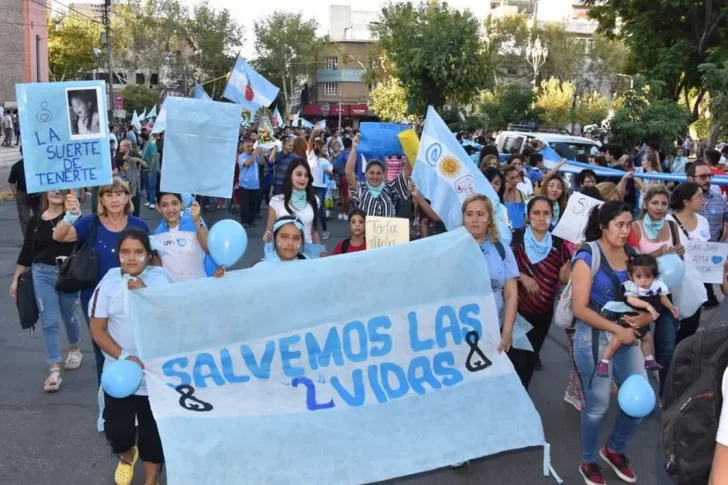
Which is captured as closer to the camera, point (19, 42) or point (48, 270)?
point (48, 270)

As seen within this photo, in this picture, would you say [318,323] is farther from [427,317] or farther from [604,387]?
[604,387]

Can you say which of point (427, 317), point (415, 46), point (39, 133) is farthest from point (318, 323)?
point (415, 46)

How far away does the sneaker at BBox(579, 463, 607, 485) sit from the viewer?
14.8 ft

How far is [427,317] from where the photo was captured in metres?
4.31

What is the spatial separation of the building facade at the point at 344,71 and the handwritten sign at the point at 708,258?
77878mm

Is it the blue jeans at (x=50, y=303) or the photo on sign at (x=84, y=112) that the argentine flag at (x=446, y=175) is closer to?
the photo on sign at (x=84, y=112)

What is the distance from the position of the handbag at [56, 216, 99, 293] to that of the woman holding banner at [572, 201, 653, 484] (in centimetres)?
289

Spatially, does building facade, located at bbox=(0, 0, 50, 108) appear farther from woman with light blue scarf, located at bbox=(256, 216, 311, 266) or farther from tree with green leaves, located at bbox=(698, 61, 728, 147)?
woman with light blue scarf, located at bbox=(256, 216, 311, 266)

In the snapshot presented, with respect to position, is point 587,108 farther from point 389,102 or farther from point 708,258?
point 708,258

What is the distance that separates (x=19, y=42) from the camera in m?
50.0

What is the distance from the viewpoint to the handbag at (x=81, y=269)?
190 inches

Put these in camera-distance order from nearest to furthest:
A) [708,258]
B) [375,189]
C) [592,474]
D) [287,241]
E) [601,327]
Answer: [601,327] < [592,474] < [287,241] < [708,258] < [375,189]

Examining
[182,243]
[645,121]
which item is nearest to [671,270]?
[182,243]

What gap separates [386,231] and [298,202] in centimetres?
161
